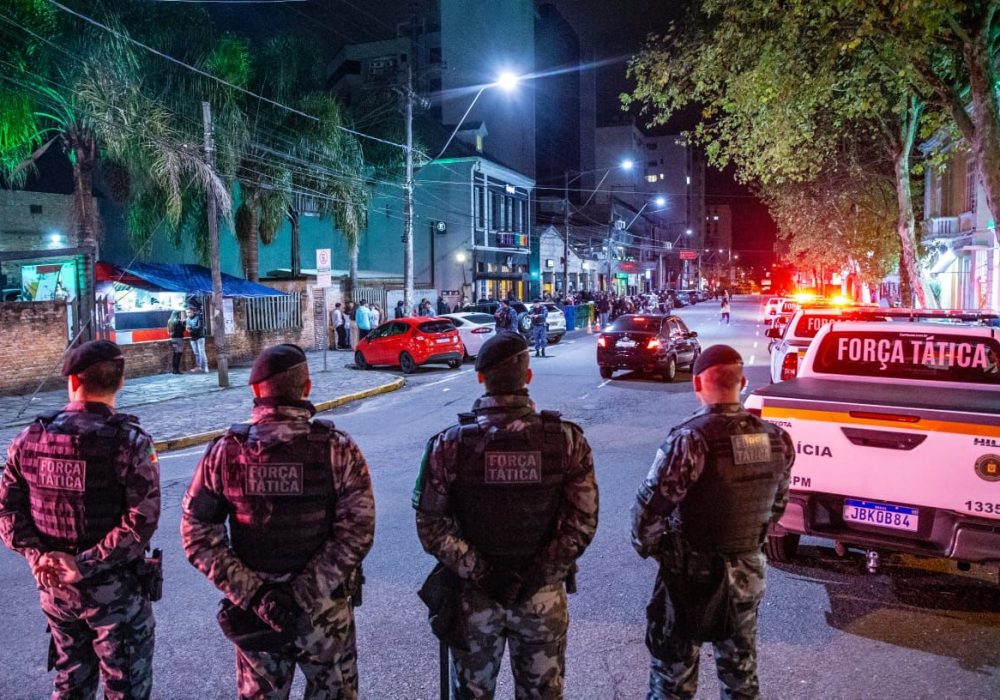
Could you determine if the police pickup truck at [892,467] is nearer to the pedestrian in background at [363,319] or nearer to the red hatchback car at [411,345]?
the red hatchback car at [411,345]

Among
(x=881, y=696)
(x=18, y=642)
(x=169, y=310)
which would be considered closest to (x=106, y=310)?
(x=169, y=310)

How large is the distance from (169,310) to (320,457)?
21.9 m

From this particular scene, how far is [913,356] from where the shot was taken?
6.29m

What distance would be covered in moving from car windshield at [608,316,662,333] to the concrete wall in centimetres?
1199

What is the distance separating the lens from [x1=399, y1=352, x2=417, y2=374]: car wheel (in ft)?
64.3

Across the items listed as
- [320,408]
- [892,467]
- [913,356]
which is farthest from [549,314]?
[892,467]

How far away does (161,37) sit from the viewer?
774 inches

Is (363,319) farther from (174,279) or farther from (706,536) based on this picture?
(706,536)

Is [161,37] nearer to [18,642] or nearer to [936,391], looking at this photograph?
[18,642]

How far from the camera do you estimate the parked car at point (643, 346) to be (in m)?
16.7

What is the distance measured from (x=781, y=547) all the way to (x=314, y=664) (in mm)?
3902

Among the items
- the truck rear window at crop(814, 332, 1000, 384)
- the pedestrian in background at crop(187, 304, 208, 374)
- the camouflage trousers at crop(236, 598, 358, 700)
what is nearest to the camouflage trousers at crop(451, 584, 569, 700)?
the camouflage trousers at crop(236, 598, 358, 700)

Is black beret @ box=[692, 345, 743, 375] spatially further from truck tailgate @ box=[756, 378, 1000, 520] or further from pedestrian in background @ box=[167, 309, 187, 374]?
pedestrian in background @ box=[167, 309, 187, 374]

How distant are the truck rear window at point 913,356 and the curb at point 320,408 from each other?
554 cm
